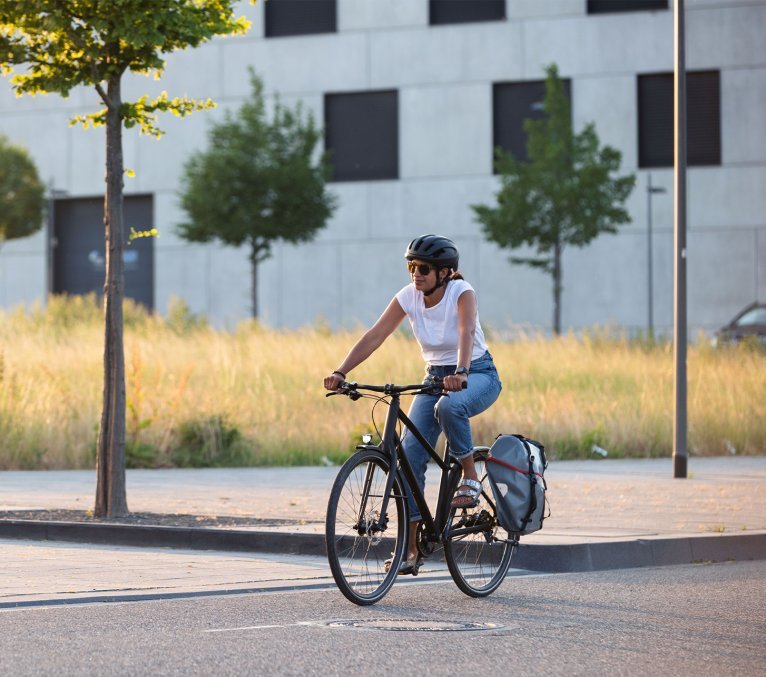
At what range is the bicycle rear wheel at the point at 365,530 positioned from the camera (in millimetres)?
6969

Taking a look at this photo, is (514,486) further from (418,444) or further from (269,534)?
(269,534)

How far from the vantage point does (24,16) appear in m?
10.7

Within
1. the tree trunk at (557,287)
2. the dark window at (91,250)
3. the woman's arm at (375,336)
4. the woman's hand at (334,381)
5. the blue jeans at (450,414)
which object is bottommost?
the blue jeans at (450,414)

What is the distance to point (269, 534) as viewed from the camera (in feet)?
30.4

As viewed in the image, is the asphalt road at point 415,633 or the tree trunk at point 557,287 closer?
the asphalt road at point 415,633

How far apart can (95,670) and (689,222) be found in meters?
38.0

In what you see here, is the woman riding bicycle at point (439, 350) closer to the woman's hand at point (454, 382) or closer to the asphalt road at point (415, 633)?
the woman's hand at point (454, 382)

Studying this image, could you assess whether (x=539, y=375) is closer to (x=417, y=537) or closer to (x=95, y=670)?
(x=417, y=537)

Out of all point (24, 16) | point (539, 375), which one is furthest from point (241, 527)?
point (539, 375)

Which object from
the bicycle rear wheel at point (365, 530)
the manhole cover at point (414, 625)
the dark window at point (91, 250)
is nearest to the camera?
the manhole cover at point (414, 625)

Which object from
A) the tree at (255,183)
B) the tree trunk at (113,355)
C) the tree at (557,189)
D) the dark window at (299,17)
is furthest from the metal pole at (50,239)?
the tree trunk at (113,355)

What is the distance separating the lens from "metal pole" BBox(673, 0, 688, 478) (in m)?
13.8

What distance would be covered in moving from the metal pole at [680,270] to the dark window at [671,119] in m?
27.5

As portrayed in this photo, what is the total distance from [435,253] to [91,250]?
40.2 m
